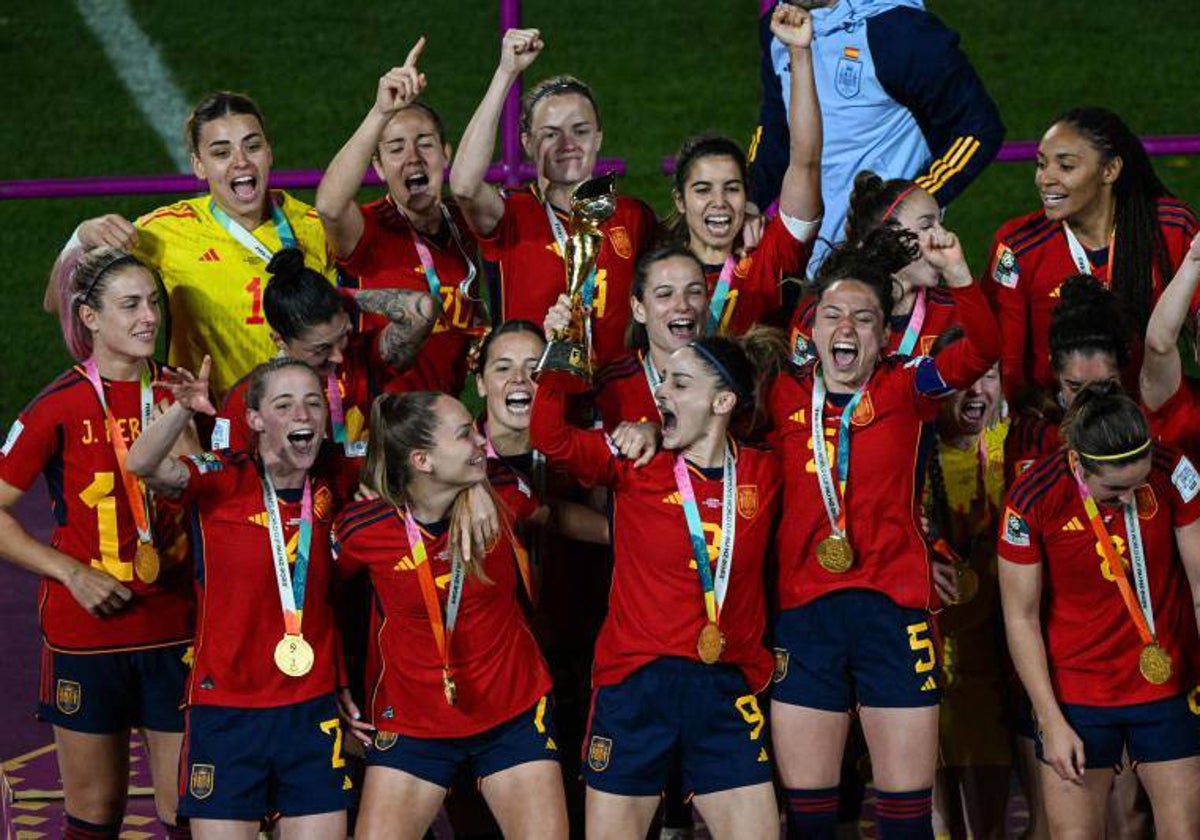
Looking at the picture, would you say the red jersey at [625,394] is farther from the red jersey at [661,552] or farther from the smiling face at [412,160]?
the smiling face at [412,160]

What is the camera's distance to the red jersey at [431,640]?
19.7 feet

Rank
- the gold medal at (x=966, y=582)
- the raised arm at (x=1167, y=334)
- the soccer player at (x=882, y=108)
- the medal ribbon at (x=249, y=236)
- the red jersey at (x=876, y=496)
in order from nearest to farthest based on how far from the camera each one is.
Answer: the red jersey at (x=876, y=496) < the raised arm at (x=1167, y=334) < the gold medal at (x=966, y=582) < the medal ribbon at (x=249, y=236) < the soccer player at (x=882, y=108)

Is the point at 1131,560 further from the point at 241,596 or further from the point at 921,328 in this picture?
the point at 241,596

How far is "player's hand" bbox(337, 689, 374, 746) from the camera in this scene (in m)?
6.06

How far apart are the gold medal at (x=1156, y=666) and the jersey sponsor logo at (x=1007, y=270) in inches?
48.1

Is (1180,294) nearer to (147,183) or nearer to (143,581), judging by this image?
(143,581)

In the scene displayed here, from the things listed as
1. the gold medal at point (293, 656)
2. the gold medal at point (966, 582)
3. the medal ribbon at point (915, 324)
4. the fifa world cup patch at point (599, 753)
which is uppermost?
the medal ribbon at point (915, 324)

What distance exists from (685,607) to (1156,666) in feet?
4.15

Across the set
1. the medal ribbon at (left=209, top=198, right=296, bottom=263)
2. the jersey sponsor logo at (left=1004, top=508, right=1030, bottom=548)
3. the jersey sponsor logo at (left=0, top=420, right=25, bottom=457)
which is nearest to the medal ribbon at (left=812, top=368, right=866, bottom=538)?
the jersey sponsor logo at (left=1004, top=508, right=1030, bottom=548)

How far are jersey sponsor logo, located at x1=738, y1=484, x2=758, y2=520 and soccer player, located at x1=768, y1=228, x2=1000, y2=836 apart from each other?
4.7 inches

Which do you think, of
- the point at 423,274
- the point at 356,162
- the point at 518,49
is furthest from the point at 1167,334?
the point at 356,162

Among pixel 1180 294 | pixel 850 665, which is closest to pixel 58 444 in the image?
pixel 850 665

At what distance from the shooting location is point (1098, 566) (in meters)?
6.08

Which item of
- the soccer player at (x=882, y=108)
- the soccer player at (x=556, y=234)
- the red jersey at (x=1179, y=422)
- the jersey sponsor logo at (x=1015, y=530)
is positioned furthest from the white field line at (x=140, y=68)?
the jersey sponsor logo at (x=1015, y=530)
